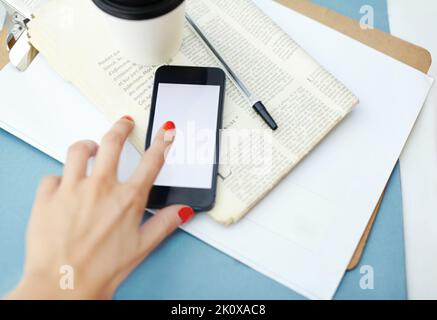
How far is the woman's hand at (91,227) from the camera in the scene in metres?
0.41

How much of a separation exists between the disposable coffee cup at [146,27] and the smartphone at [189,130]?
0.03m

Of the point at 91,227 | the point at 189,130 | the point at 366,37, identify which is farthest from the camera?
the point at 366,37

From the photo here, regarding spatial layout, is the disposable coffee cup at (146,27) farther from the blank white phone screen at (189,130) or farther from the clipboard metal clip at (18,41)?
the clipboard metal clip at (18,41)

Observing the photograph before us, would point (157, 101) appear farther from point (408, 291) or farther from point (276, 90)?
point (408, 291)

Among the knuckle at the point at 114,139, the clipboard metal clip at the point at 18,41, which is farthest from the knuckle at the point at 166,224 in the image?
the clipboard metal clip at the point at 18,41

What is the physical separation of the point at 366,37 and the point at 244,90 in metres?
0.24

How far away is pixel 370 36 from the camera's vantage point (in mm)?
641

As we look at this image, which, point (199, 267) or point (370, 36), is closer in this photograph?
point (199, 267)

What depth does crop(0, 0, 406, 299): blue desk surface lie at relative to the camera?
1.57ft

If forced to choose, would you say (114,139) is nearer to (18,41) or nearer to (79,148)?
(79,148)

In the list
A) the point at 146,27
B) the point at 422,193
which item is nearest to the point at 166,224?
the point at 146,27

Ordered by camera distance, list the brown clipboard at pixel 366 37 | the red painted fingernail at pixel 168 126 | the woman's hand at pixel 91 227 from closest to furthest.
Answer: the woman's hand at pixel 91 227, the red painted fingernail at pixel 168 126, the brown clipboard at pixel 366 37

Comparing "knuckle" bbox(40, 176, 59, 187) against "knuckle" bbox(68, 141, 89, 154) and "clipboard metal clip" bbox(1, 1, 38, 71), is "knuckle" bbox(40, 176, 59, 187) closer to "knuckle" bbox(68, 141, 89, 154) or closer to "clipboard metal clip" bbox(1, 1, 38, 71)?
"knuckle" bbox(68, 141, 89, 154)
